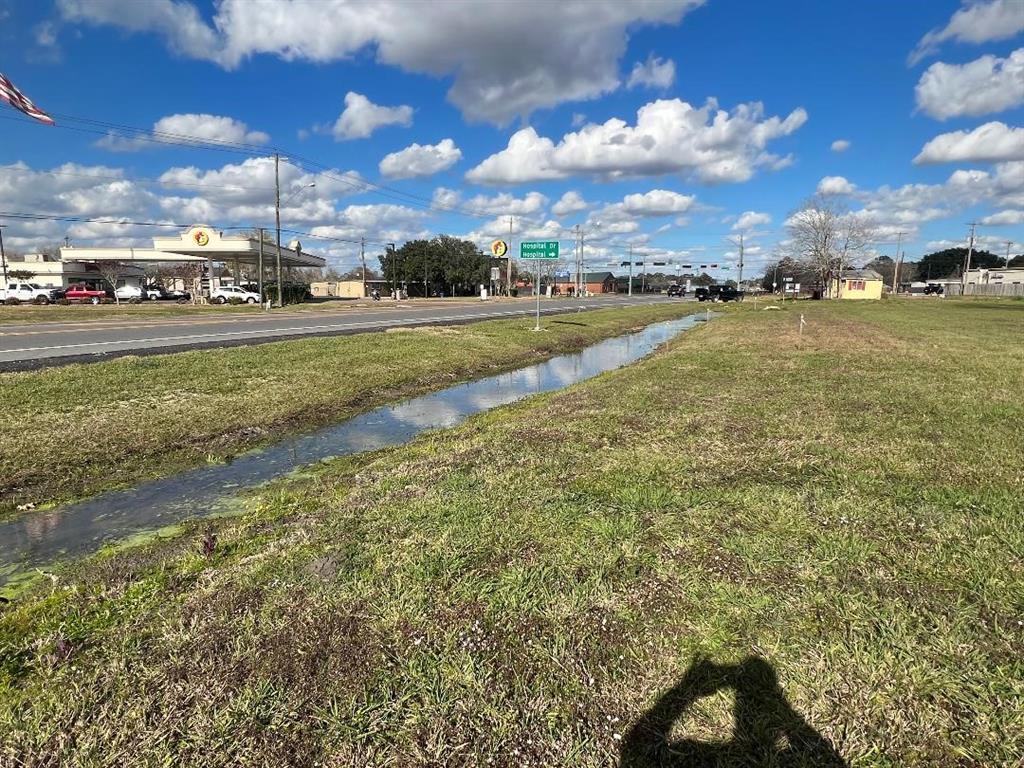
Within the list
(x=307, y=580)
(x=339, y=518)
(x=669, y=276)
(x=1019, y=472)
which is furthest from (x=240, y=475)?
(x=669, y=276)

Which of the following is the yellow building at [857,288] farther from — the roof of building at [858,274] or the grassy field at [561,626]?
the grassy field at [561,626]

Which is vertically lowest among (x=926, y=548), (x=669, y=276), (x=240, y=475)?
(x=240, y=475)

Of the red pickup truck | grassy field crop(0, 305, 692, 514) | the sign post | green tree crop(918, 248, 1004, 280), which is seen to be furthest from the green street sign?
green tree crop(918, 248, 1004, 280)

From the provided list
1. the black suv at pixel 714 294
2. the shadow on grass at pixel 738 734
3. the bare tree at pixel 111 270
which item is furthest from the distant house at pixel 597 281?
the shadow on grass at pixel 738 734

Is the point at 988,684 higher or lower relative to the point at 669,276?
lower

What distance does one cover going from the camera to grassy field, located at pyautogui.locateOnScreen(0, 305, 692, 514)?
6684mm

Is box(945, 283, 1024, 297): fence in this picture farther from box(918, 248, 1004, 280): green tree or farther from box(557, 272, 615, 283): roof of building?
box(557, 272, 615, 283): roof of building

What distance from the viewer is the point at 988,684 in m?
2.57

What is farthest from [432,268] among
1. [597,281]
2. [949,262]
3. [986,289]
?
[949,262]

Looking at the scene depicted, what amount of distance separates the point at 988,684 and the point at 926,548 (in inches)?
56.0

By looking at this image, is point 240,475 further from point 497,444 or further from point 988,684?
point 988,684

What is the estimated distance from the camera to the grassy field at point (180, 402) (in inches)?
263

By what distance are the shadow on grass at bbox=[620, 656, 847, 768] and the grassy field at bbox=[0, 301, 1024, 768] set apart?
0.04ft

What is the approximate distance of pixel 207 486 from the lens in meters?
6.32
